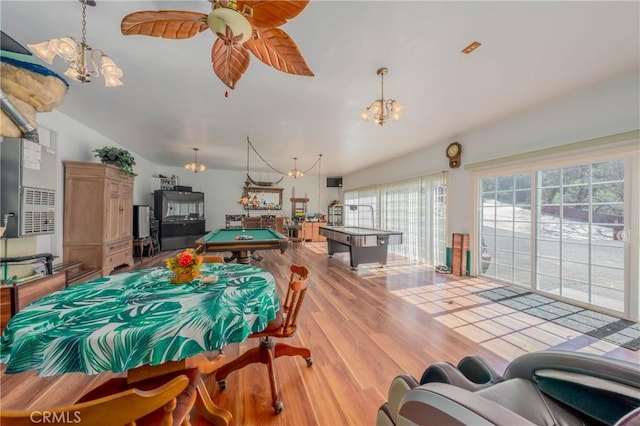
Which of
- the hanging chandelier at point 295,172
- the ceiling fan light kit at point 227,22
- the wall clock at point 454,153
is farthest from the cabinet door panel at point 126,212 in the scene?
the wall clock at point 454,153

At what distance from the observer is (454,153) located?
180 inches

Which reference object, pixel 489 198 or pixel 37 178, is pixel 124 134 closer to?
pixel 37 178

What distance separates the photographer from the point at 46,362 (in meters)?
0.93

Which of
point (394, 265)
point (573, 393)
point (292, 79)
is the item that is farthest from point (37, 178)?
point (394, 265)

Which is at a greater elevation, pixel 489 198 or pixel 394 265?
pixel 489 198

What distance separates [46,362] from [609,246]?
4.93 meters

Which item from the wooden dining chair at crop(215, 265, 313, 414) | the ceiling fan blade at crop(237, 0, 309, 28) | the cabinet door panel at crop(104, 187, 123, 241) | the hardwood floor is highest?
the ceiling fan blade at crop(237, 0, 309, 28)

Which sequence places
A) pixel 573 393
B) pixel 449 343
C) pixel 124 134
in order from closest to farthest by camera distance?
pixel 573 393 < pixel 449 343 < pixel 124 134

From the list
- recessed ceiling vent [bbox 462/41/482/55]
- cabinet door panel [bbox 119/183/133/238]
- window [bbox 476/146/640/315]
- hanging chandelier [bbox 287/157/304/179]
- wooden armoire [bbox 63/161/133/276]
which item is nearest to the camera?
recessed ceiling vent [bbox 462/41/482/55]

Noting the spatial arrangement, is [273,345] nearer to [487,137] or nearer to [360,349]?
[360,349]

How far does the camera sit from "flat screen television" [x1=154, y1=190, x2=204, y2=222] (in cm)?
670

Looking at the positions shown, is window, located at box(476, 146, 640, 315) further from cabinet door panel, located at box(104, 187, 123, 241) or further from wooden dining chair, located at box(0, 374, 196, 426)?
cabinet door panel, located at box(104, 187, 123, 241)

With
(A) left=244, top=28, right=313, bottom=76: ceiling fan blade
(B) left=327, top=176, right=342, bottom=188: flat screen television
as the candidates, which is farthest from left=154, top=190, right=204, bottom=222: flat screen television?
(A) left=244, top=28, right=313, bottom=76: ceiling fan blade

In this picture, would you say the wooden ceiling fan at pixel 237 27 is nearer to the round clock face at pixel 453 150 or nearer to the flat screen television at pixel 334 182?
the round clock face at pixel 453 150
